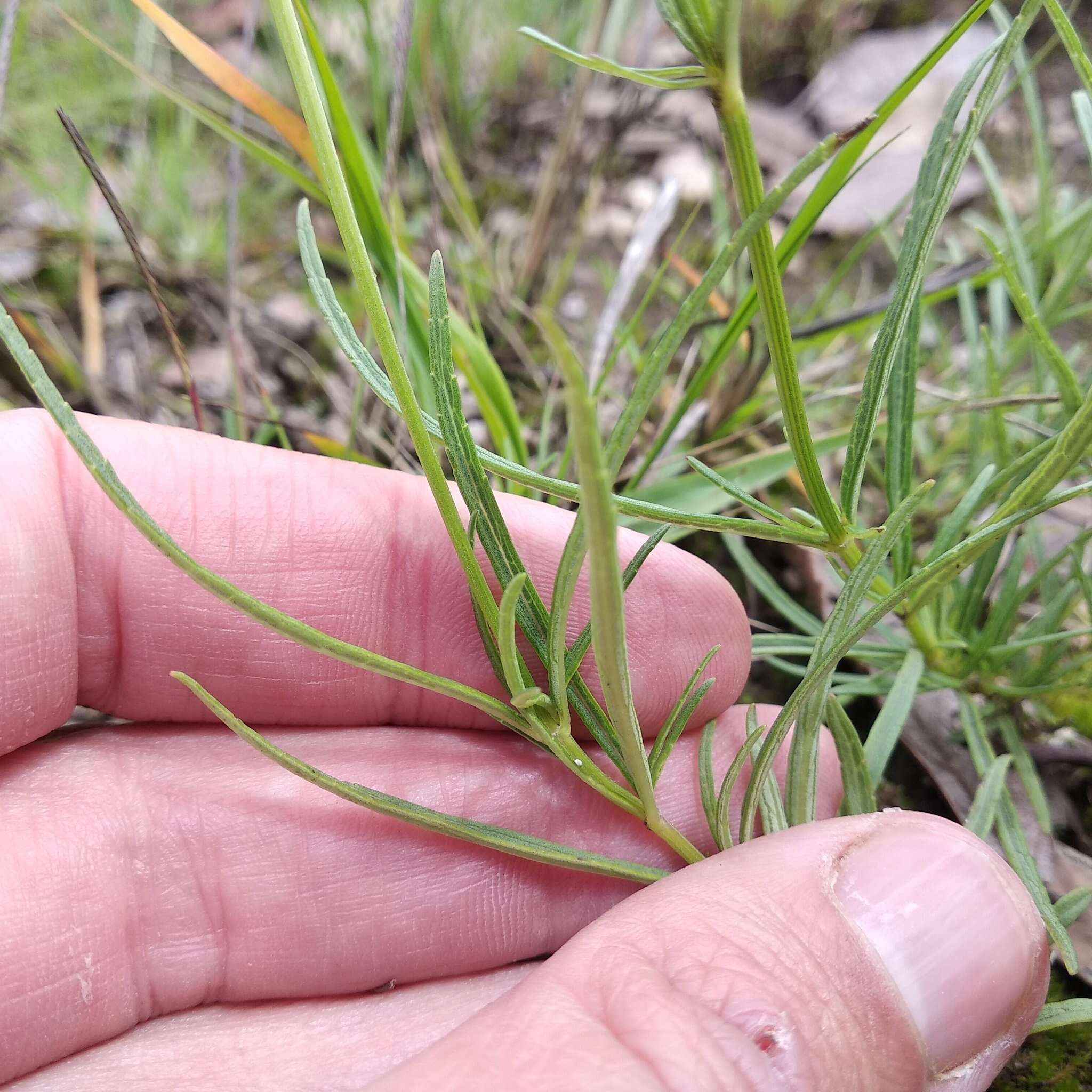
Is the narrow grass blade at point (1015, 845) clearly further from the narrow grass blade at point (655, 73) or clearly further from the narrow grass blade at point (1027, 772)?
the narrow grass blade at point (655, 73)

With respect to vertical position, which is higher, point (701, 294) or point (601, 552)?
point (701, 294)

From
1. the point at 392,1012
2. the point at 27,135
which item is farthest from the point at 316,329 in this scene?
the point at 392,1012

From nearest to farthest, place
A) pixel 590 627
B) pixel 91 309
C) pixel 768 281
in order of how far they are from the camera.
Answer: pixel 768 281 → pixel 590 627 → pixel 91 309

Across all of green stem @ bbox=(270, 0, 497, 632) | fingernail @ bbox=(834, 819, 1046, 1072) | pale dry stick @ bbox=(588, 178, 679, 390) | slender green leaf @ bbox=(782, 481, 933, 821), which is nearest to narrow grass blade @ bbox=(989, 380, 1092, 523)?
slender green leaf @ bbox=(782, 481, 933, 821)

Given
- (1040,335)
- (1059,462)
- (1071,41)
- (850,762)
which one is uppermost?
(1071,41)

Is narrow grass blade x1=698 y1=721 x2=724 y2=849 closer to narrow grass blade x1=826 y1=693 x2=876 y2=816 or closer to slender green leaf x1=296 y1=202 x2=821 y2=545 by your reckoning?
narrow grass blade x1=826 y1=693 x2=876 y2=816

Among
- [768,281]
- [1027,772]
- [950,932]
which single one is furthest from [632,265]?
[950,932]

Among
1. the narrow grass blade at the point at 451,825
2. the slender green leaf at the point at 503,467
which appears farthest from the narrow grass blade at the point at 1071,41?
the narrow grass blade at the point at 451,825

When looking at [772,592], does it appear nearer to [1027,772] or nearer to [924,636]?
[924,636]
